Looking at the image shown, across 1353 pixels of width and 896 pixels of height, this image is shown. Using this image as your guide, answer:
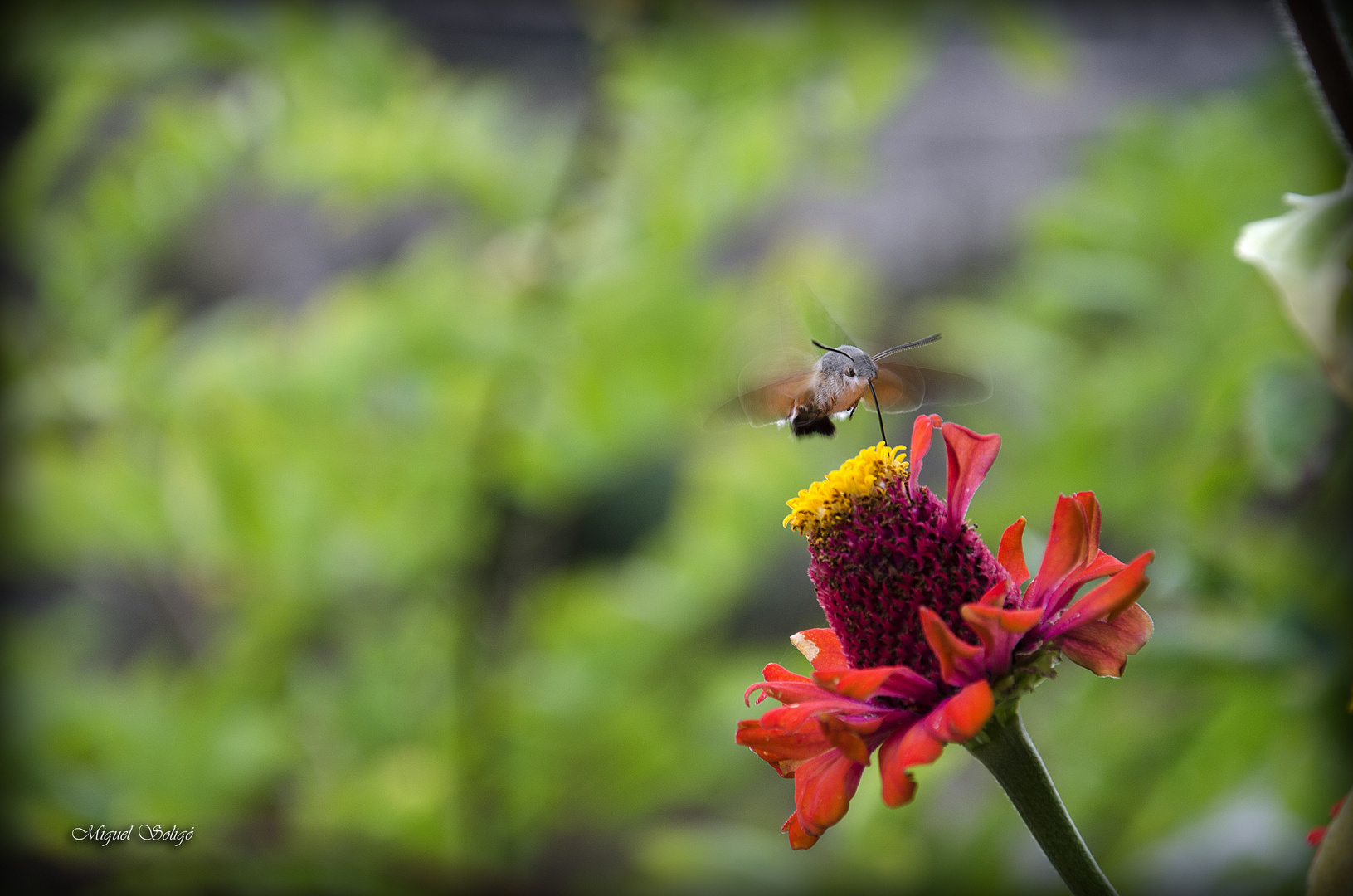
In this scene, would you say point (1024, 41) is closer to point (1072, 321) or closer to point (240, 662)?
point (1072, 321)

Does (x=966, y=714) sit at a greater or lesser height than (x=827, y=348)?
lesser

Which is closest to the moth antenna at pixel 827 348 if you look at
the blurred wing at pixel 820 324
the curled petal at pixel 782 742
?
the blurred wing at pixel 820 324

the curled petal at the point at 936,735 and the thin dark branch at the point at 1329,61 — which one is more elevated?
the thin dark branch at the point at 1329,61

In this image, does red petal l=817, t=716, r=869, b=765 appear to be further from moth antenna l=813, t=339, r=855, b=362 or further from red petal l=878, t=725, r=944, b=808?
moth antenna l=813, t=339, r=855, b=362

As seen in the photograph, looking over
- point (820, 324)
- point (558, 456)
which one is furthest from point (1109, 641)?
point (558, 456)

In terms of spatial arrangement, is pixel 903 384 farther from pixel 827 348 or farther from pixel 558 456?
pixel 558 456

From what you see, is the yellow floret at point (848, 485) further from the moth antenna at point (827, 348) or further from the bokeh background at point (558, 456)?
the bokeh background at point (558, 456)

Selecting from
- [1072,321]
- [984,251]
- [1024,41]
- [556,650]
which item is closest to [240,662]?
[556,650]
